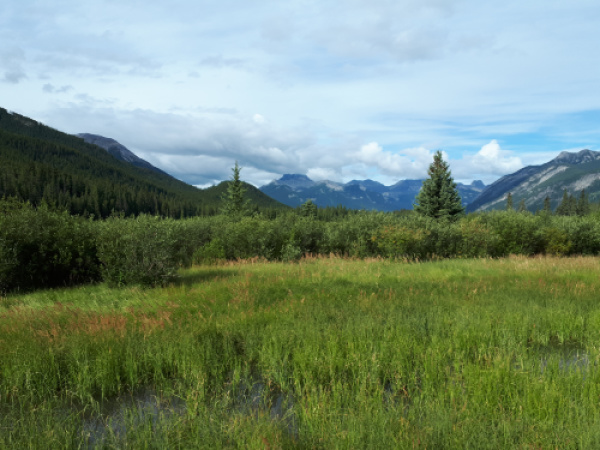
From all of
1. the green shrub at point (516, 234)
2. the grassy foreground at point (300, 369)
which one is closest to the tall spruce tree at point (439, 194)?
the green shrub at point (516, 234)

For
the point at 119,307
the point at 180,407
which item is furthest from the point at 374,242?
the point at 180,407

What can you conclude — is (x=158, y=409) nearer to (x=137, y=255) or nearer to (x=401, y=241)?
(x=137, y=255)

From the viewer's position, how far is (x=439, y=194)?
132ft

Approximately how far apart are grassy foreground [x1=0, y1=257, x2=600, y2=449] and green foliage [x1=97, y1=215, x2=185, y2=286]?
2.78 feet

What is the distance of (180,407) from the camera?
189 inches

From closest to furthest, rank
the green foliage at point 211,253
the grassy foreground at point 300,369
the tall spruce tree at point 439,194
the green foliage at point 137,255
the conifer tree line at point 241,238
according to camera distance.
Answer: the grassy foreground at point 300,369
the green foliage at point 137,255
the conifer tree line at point 241,238
the green foliage at point 211,253
the tall spruce tree at point 439,194

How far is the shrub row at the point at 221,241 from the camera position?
1136 cm

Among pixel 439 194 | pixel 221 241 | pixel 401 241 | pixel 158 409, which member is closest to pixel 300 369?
pixel 158 409

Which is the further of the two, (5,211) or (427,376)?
(5,211)

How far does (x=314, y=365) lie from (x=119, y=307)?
20.7ft

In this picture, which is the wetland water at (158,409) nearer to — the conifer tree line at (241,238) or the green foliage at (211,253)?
the conifer tree line at (241,238)

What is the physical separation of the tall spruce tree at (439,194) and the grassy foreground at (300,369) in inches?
1188

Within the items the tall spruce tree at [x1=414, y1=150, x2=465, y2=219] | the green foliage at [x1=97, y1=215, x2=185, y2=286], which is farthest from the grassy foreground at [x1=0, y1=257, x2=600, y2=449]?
the tall spruce tree at [x1=414, y1=150, x2=465, y2=219]

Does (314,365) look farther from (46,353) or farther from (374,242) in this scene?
(374,242)
